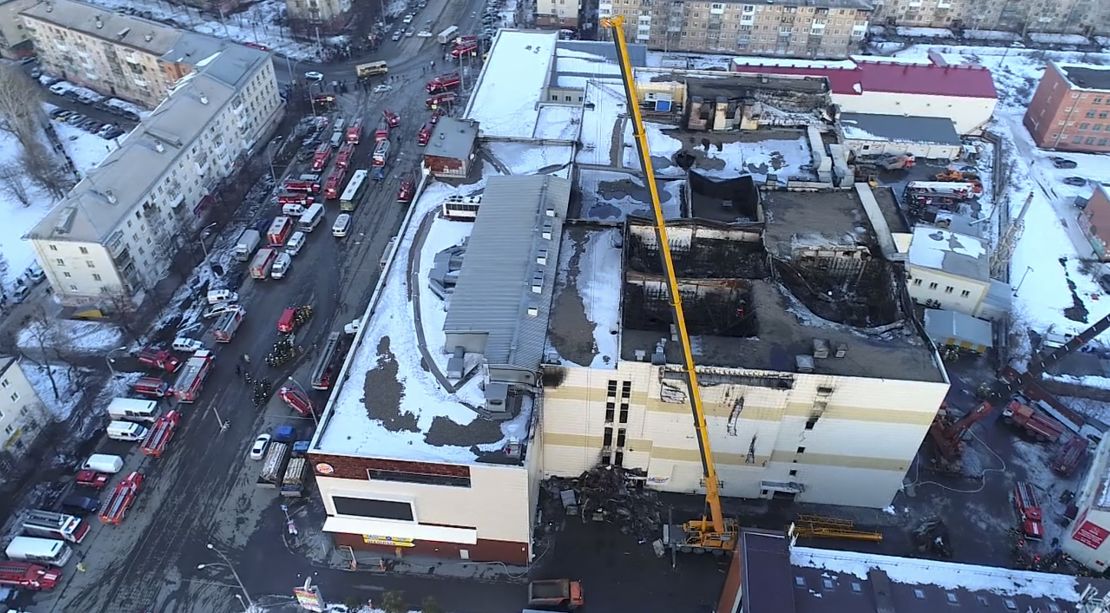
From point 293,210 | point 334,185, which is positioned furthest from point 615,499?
point 334,185

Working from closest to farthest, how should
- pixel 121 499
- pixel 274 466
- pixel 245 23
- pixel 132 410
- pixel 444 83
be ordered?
pixel 121 499 → pixel 274 466 → pixel 132 410 → pixel 444 83 → pixel 245 23

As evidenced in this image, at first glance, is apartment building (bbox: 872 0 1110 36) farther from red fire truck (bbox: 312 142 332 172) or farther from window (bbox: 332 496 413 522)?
window (bbox: 332 496 413 522)

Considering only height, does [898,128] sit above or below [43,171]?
above

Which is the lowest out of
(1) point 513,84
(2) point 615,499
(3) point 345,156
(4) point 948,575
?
(2) point 615,499

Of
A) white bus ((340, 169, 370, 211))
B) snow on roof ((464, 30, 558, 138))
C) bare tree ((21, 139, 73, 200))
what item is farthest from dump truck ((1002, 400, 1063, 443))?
bare tree ((21, 139, 73, 200))

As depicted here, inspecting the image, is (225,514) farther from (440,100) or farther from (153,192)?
(440,100)

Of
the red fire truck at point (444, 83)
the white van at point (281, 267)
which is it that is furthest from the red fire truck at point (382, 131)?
the white van at point (281, 267)

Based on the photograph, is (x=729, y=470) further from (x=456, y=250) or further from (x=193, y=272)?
(x=193, y=272)
